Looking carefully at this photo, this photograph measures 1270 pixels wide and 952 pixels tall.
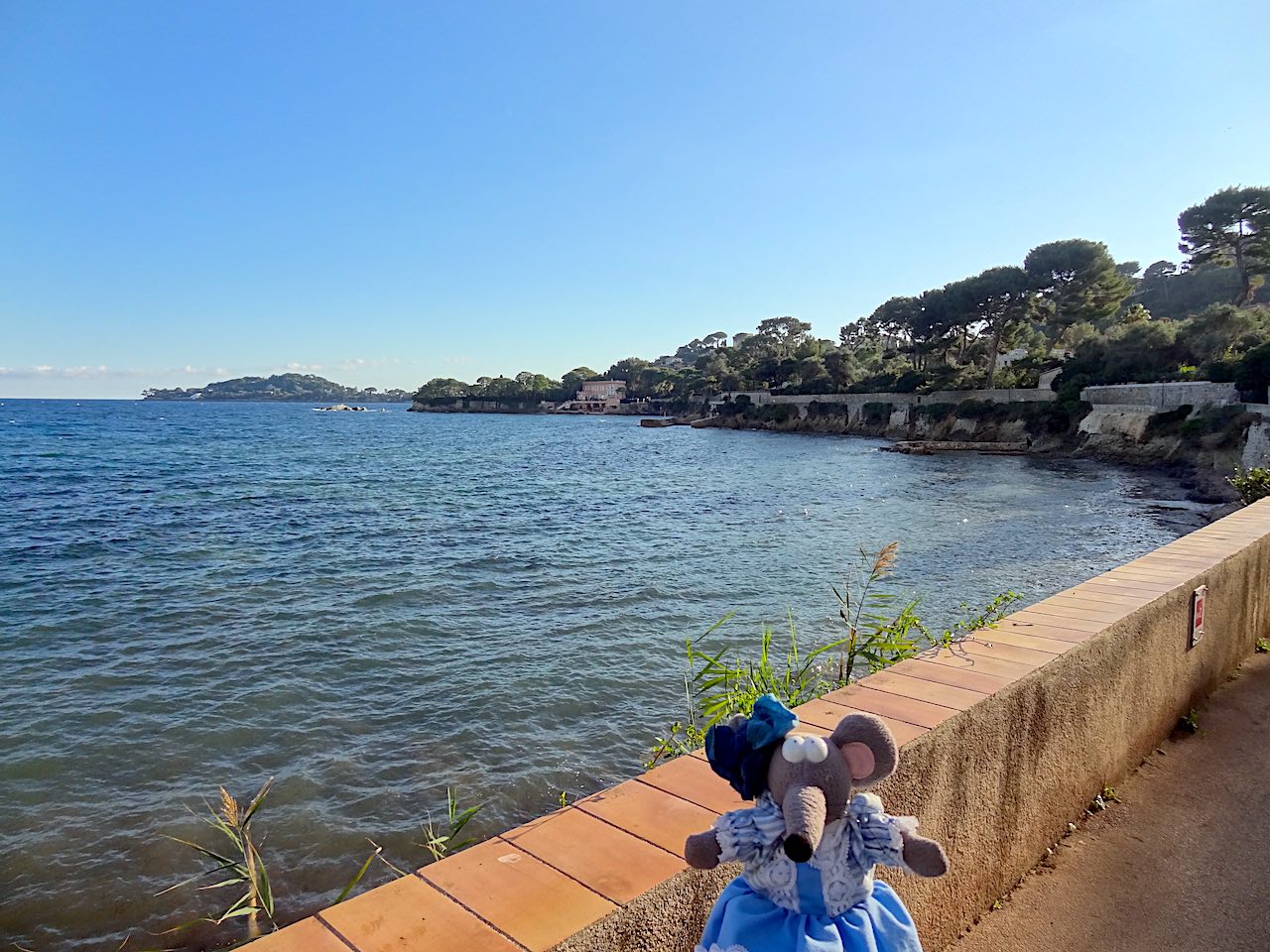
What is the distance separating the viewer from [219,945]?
3.76m

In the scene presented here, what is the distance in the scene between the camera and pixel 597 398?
128 metres

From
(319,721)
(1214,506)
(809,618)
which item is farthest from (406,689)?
(1214,506)

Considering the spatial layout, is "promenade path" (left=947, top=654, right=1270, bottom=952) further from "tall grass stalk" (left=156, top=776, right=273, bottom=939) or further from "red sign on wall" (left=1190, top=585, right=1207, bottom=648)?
"tall grass stalk" (left=156, top=776, right=273, bottom=939)

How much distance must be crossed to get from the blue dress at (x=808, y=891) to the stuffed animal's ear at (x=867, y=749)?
0.08 m

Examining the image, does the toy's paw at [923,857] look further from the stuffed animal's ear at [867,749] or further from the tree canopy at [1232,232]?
the tree canopy at [1232,232]

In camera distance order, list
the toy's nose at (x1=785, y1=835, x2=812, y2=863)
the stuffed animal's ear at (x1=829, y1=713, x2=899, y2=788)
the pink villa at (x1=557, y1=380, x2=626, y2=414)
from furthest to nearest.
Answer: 1. the pink villa at (x1=557, y1=380, x2=626, y2=414)
2. the stuffed animal's ear at (x1=829, y1=713, x2=899, y2=788)
3. the toy's nose at (x1=785, y1=835, x2=812, y2=863)

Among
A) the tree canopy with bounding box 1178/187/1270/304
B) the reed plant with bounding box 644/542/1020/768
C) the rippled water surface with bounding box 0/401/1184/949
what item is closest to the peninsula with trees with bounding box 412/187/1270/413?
the tree canopy with bounding box 1178/187/1270/304

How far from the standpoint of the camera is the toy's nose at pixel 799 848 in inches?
41.3

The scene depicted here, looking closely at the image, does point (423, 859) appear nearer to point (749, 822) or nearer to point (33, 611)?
point (749, 822)

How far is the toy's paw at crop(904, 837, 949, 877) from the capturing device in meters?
1.18

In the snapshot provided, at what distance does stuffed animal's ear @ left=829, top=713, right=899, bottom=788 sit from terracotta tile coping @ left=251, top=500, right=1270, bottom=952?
43 cm

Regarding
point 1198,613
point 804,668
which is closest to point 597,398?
point 804,668

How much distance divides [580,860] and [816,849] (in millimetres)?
524

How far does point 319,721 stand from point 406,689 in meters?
0.85
